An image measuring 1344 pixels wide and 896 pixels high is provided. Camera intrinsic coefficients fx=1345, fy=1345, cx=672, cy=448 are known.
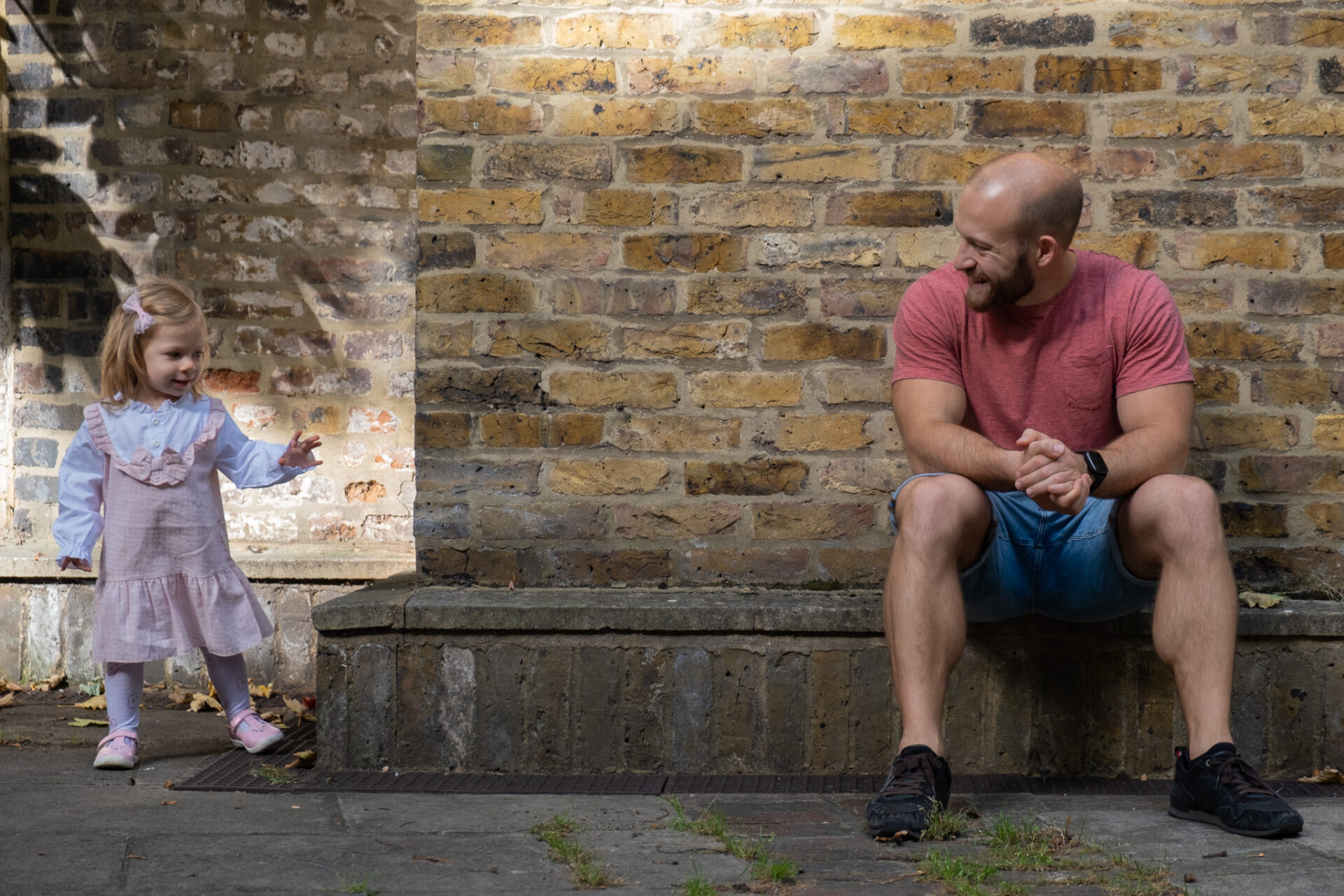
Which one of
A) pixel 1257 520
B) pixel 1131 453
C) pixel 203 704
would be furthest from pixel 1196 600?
pixel 203 704

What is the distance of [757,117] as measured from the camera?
3.64 meters

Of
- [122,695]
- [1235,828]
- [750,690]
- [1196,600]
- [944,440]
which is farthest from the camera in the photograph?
[122,695]

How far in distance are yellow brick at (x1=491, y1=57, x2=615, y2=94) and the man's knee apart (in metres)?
1.46

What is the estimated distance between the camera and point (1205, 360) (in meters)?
3.63

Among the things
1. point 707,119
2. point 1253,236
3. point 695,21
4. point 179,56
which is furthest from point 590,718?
point 179,56

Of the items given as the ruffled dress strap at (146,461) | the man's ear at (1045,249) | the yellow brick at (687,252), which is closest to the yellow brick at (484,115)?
the yellow brick at (687,252)

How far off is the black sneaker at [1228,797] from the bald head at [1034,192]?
118cm

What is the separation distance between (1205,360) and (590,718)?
1898 mm

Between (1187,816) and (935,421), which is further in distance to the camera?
(935,421)

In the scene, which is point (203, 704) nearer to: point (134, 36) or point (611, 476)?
point (611, 476)

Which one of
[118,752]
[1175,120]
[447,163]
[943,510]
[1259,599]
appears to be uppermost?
[1175,120]

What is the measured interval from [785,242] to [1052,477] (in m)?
1.19

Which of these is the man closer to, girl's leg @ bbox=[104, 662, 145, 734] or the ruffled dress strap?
the ruffled dress strap

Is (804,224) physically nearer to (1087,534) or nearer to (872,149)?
(872,149)
